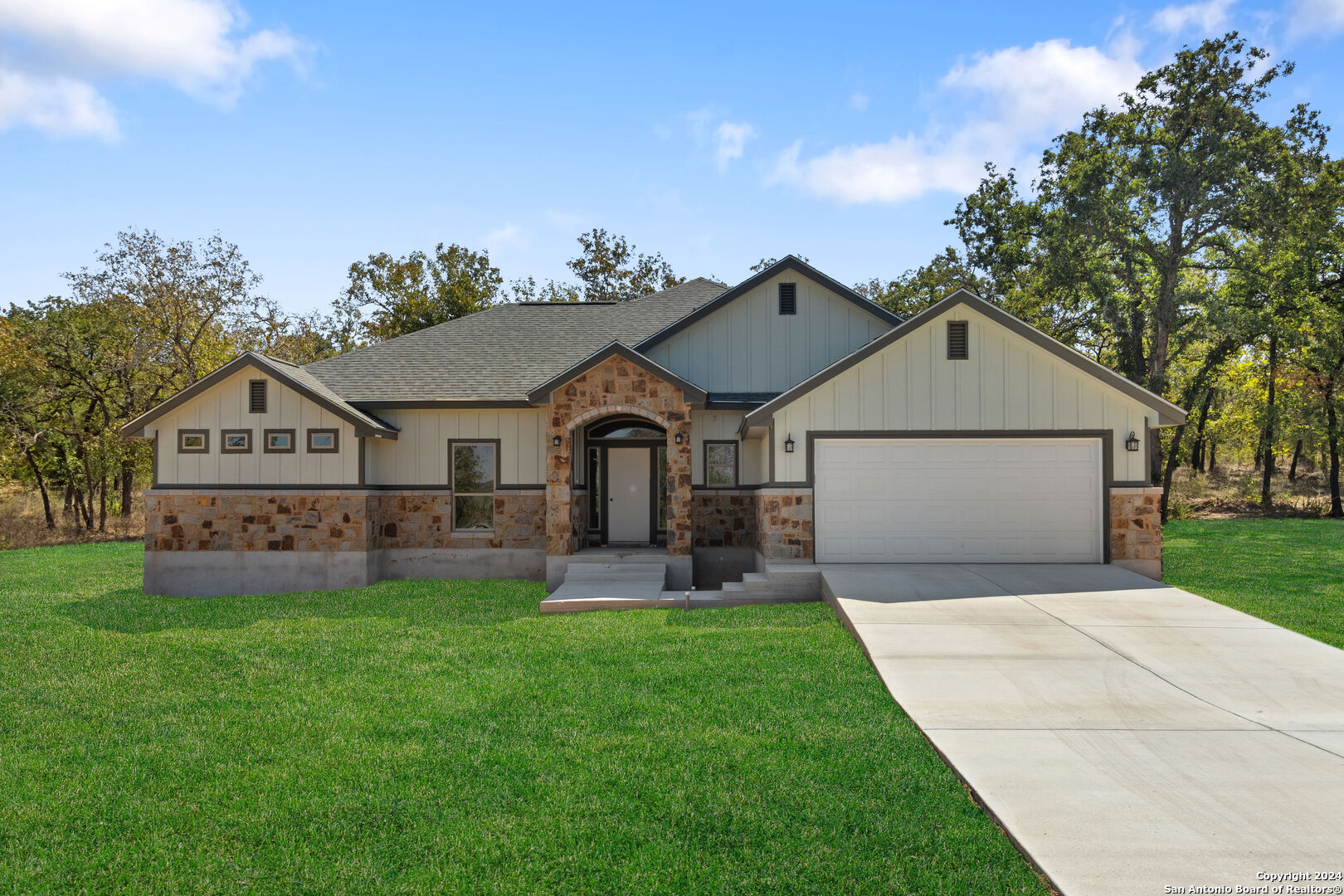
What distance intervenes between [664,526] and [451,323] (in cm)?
748

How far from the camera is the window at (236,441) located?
14.5 meters

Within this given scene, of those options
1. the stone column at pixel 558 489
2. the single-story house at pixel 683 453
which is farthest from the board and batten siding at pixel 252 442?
the stone column at pixel 558 489

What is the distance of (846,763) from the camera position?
5016 millimetres

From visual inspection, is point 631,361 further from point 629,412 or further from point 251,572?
point 251,572

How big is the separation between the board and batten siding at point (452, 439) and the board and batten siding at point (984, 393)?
5274 millimetres

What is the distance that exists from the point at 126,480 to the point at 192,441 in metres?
18.3

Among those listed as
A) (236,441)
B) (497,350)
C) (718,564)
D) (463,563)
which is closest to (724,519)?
(718,564)

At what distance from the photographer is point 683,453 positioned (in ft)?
45.1

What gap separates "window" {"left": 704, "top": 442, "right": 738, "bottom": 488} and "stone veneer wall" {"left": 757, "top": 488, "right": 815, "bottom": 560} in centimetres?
239

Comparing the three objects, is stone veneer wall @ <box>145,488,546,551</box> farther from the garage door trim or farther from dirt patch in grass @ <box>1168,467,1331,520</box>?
dirt patch in grass @ <box>1168,467,1331,520</box>

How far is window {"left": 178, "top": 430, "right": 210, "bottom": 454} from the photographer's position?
1451 centimetres

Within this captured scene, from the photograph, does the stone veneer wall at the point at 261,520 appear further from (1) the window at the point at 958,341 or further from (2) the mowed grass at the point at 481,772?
(1) the window at the point at 958,341

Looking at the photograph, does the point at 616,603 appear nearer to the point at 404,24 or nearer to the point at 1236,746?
the point at 1236,746

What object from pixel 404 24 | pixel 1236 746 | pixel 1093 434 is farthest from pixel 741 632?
pixel 404 24
